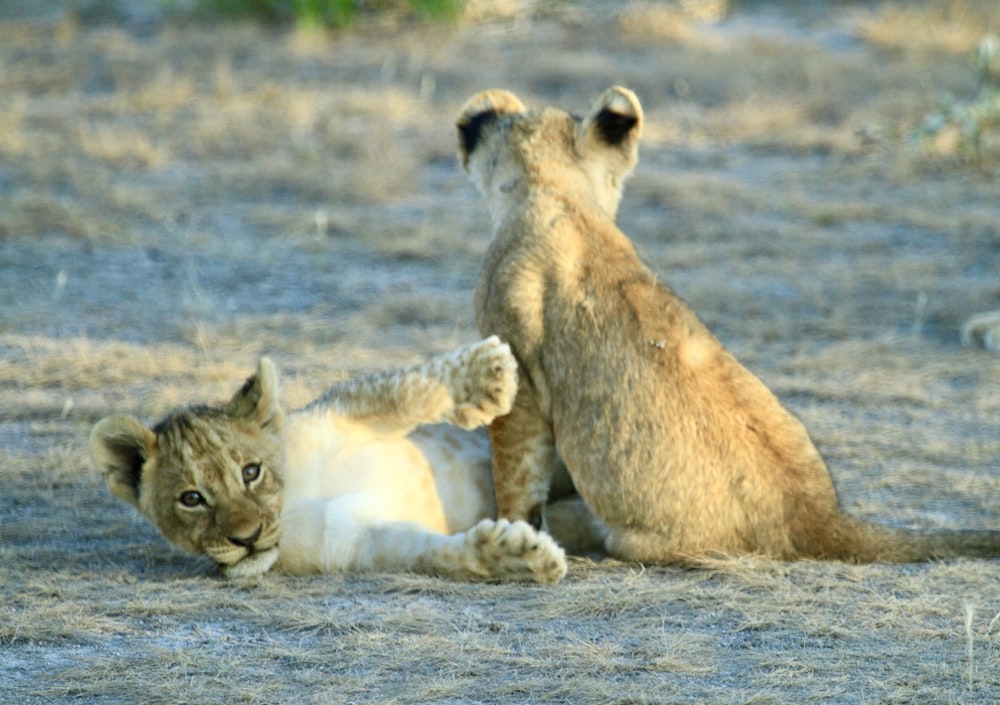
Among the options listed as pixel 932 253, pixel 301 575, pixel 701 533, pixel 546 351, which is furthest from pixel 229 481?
pixel 932 253

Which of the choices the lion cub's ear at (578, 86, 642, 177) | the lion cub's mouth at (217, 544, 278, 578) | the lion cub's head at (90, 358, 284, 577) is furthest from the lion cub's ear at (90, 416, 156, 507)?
the lion cub's ear at (578, 86, 642, 177)

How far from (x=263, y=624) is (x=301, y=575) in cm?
43

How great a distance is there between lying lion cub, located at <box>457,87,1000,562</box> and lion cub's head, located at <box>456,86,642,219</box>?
158 millimetres

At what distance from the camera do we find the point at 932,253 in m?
8.35

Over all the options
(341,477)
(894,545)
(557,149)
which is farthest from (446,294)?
(894,545)

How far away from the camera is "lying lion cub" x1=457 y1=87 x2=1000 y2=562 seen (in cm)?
423

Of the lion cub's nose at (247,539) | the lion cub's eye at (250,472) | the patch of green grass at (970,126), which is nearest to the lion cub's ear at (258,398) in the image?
the lion cub's eye at (250,472)

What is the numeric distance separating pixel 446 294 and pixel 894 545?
3895mm

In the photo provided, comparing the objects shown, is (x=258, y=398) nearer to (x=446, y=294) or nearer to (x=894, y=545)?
(x=894, y=545)

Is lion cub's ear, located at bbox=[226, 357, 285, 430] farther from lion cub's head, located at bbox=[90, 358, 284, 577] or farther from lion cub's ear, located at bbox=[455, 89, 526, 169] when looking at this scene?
lion cub's ear, located at bbox=[455, 89, 526, 169]

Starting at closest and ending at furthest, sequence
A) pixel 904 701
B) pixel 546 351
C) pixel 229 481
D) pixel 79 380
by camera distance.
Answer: pixel 904 701, pixel 229 481, pixel 546 351, pixel 79 380

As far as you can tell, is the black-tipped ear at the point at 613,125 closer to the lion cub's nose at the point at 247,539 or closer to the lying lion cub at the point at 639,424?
the lying lion cub at the point at 639,424

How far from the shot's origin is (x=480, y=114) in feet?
16.8

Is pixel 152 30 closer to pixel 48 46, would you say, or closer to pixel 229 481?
pixel 48 46
